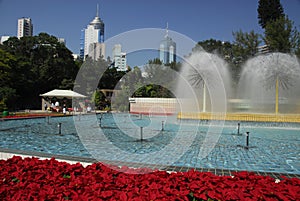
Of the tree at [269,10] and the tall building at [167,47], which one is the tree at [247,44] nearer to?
the tree at [269,10]

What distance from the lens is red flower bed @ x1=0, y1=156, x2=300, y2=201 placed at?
2779 millimetres

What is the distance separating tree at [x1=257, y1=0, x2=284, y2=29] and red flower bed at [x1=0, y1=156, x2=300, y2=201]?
33354 mm

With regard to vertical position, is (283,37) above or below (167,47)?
above

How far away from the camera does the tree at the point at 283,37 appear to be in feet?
91.7

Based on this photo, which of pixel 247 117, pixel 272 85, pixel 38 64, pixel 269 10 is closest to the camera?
pixel 247 117

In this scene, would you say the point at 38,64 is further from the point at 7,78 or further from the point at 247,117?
the point at 247,117

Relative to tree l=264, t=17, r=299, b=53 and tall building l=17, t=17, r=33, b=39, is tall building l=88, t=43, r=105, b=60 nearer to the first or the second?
tree l=264, t=17, r=299, b=53

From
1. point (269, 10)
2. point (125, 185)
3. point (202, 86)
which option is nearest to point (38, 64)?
point (202, 86)

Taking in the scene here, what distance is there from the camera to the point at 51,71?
31375mm

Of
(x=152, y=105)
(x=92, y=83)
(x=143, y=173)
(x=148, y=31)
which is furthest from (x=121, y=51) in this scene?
(x=92, y=83)

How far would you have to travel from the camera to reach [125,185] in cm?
314

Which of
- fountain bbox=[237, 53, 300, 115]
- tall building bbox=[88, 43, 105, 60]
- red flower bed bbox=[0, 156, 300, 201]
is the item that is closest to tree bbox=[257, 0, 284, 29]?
fountain bbox=[237, 53, 300, 115]

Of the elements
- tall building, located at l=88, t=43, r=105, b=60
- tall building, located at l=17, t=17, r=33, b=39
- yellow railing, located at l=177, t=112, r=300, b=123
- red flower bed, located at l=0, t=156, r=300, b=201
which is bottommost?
red flower bed, located at l=0, t=156, r=300, b=201

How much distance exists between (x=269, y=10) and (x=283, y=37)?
5.98 m
